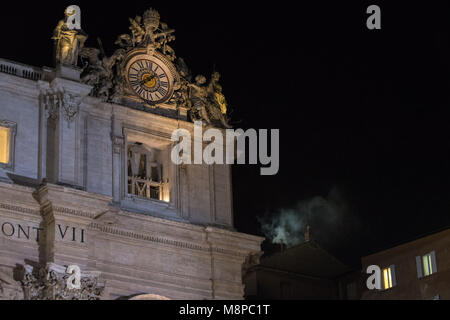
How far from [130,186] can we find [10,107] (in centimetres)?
595

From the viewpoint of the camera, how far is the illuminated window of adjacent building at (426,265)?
55.9 m

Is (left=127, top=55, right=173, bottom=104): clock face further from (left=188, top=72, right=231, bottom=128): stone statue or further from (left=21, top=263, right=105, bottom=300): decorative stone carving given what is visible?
(left=21, top=263, right=105, bottom=300): decorative stone carving

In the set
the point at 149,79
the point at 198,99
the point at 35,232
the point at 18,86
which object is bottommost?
the point at 35,232

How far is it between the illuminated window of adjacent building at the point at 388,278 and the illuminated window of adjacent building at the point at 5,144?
2177cm

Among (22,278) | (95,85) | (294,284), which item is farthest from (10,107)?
(294,284)

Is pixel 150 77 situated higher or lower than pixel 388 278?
higher

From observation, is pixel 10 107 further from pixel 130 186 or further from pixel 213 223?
pixel 213 223

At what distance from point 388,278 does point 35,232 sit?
21.1 m

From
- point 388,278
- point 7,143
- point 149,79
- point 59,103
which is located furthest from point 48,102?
point 388,278

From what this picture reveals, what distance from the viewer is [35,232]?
145 feet

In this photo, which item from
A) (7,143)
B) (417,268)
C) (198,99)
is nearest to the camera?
(7,143)

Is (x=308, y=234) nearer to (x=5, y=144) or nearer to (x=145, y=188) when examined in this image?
(x=145, y=188)

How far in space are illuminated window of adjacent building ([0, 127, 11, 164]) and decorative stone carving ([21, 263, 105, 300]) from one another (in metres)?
4.71

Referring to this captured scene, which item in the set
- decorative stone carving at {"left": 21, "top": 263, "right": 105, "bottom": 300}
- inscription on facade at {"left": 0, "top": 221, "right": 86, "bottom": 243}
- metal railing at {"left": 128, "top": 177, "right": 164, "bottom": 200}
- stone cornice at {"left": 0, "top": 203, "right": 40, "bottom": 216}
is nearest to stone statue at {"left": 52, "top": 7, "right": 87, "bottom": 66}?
metal railing at {"left": 128, "top": 177, "right": 164, "bottom": 200}
